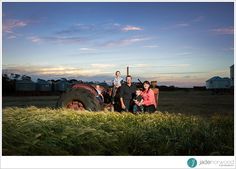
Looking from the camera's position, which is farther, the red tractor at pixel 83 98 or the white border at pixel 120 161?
the red tractor at pixel 83 98

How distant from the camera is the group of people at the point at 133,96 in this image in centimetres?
649

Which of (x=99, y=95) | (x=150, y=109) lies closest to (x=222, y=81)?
(x=150, y=109)

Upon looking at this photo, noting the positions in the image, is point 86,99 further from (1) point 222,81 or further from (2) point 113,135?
(1) point 222,81

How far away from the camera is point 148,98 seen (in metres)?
6.52

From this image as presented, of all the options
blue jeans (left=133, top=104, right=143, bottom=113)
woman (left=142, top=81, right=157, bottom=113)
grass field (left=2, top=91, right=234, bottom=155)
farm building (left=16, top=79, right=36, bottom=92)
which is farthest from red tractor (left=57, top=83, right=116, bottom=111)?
farm building (left=16, top=79, right=36, bottom=92)

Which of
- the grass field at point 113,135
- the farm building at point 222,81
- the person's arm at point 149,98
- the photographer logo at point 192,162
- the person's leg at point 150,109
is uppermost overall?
the farm building at point 222,81

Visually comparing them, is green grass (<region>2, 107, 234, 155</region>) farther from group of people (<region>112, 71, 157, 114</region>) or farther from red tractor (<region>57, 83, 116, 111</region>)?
group of people (<region>112, 71, 157, 114</region>)

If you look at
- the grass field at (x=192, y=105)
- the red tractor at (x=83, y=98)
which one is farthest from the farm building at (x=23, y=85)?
the red tractor at (x=83, y=98)

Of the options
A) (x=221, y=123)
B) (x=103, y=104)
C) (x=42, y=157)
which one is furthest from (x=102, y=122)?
(x=221, y=123)

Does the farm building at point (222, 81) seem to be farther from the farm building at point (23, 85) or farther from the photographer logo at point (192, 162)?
the farm building at point (23, 85)

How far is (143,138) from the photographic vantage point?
16.7ft

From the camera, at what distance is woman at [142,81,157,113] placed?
6.48 meters

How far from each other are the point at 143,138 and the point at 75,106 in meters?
1.84

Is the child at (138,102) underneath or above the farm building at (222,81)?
underneath
